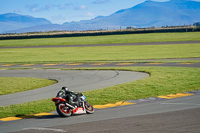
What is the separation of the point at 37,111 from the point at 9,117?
1363mm

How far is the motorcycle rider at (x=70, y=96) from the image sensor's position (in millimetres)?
14578

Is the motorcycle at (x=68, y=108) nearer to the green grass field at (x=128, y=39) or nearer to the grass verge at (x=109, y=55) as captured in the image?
the grass verge at (x=109, y=55)

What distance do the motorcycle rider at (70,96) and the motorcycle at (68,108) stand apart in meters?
0.13

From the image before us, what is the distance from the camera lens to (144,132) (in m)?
11.3

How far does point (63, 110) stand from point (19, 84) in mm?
13647

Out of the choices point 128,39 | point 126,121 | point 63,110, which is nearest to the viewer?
point 126,121

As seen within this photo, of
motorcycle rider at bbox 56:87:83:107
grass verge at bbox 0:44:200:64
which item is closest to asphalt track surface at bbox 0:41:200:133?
motorcycle rider at bbox 56:87:83:107

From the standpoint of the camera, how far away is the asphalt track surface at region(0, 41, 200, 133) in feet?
39.0

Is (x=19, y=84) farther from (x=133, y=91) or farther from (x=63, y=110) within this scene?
(x=63, y=110)

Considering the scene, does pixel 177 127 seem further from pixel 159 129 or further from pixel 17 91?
pixel 17 91

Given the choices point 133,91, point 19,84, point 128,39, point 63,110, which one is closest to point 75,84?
point 19,84

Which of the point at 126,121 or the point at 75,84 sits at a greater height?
the point at 126,121

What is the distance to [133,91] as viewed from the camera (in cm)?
2084

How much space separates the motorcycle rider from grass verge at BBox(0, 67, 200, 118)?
2.13 meters
